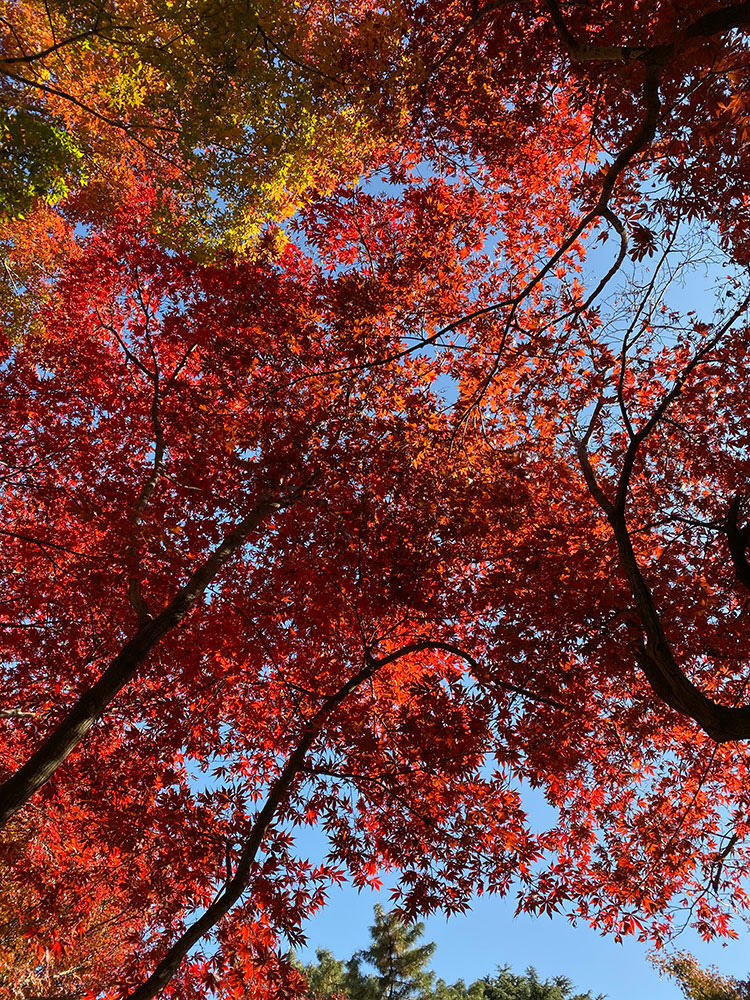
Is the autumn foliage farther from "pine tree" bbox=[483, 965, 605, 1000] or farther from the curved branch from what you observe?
"pine tree" bbox=[483, 965, 605, 1000]

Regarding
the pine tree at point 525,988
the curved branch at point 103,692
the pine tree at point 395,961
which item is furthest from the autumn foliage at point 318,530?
the pine tree at point 525,988

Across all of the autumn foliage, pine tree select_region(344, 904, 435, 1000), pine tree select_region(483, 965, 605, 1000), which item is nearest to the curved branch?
the autumn foliage

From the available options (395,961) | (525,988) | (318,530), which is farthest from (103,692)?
(525,988)

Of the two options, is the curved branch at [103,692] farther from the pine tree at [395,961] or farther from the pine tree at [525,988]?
the pine tree at [525,988]

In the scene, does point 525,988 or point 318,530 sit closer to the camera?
point 318,530

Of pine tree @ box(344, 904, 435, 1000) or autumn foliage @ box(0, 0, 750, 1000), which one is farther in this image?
pine tree @ box(344, 904, 435, 1000)

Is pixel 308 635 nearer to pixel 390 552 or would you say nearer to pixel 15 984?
pixel 390 552

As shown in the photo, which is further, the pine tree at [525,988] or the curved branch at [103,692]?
the pine tree at [525,988]

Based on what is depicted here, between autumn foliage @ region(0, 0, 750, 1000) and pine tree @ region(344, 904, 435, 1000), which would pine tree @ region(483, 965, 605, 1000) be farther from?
autumn foliage @ region(0, 0, 750, 1000)

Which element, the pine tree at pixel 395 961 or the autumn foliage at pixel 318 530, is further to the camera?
the pine tree at pixel 395 961

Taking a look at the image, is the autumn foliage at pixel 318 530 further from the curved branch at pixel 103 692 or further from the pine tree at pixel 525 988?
the pine tree at pixel 525 988

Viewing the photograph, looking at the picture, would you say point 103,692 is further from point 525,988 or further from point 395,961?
point 525,988

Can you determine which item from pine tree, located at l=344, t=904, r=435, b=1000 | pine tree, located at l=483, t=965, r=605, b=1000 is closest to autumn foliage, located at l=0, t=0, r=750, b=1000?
pine tree, located at l=344, t=904, r=435, b=1000

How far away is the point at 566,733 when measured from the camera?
22.7ft
